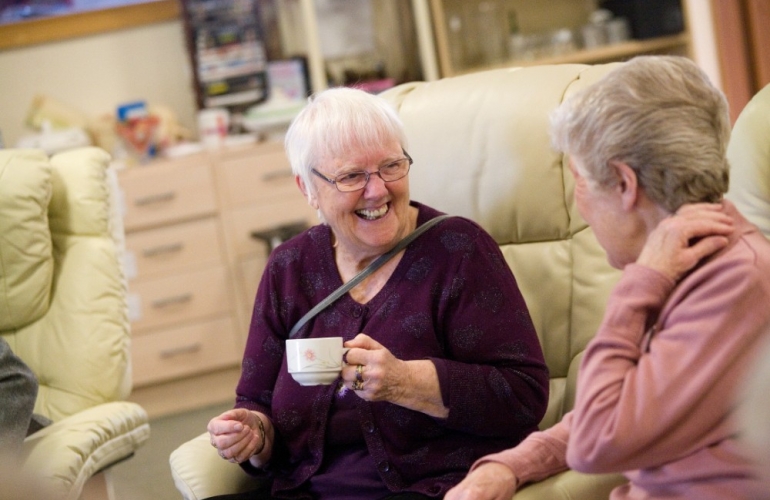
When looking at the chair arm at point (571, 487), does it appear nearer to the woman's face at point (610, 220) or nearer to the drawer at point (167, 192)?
the woman's face at point (610, 220)

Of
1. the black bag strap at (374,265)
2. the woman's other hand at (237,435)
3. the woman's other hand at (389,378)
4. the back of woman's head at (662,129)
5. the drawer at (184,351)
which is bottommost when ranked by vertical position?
the drawer at (184,351)

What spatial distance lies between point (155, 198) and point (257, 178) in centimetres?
40

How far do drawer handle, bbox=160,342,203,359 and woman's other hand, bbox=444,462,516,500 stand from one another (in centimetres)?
259

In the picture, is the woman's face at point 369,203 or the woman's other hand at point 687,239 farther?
the woman's face at point 369,203

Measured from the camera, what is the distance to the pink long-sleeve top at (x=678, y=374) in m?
1.05

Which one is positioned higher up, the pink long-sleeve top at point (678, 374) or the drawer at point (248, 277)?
the pink long-sleeve top at point (678, 374)

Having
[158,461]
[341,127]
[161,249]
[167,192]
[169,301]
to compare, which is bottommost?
[158,461]

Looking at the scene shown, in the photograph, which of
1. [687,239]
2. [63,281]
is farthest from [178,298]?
[687,239]

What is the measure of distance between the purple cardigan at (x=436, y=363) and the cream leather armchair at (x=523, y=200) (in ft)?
0.54

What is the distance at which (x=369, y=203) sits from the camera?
5.30 ft

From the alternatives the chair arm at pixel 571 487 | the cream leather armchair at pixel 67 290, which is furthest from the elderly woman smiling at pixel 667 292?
the cream leather armchair at pixel 67 290

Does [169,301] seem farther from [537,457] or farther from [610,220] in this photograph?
[610,220]

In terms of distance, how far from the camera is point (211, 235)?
12.5 ft

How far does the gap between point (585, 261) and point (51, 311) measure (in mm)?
1149
